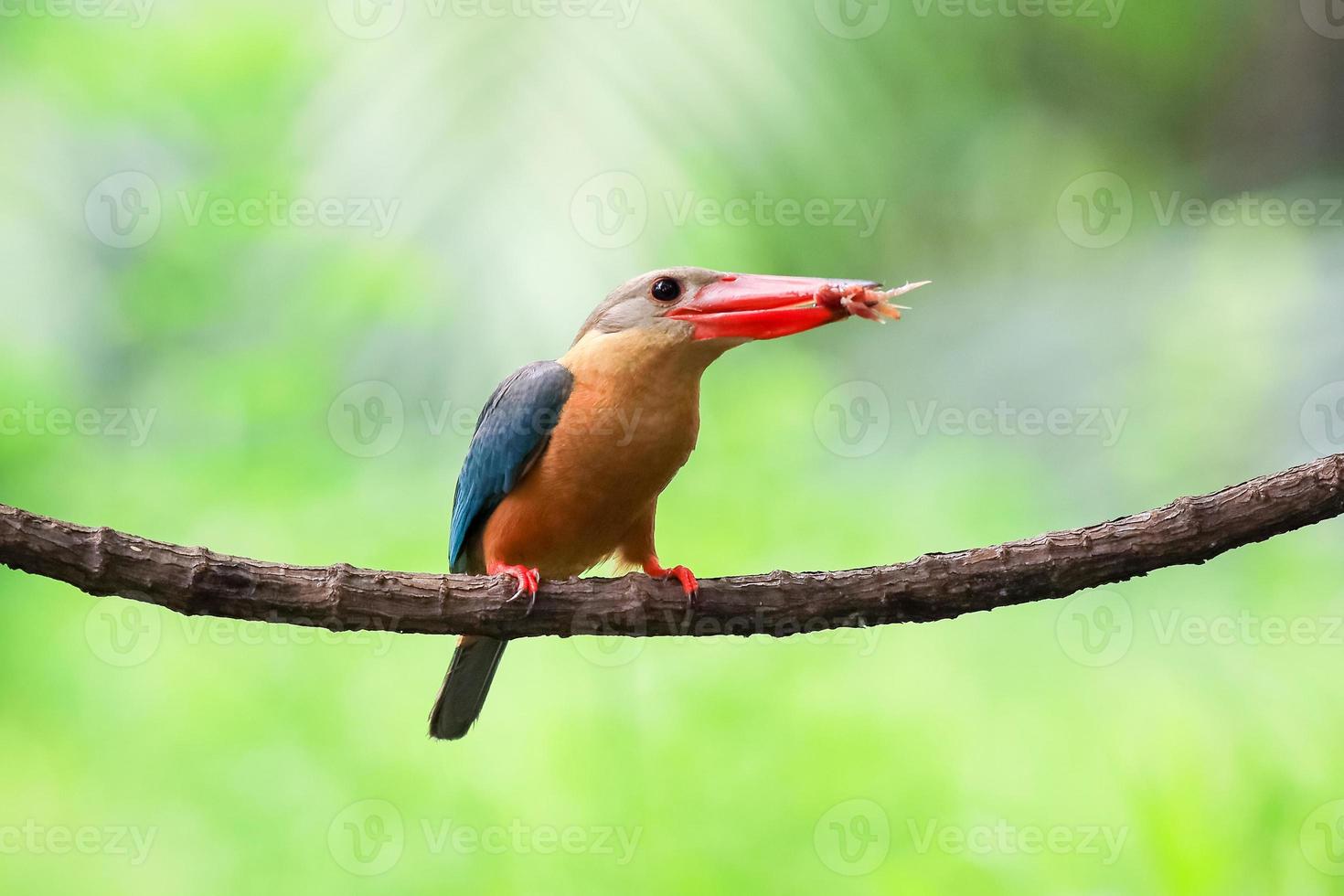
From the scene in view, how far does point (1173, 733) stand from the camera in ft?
12.8

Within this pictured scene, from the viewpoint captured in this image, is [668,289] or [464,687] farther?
[464,687]

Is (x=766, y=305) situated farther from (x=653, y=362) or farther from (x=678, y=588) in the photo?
(x=678, y=588)

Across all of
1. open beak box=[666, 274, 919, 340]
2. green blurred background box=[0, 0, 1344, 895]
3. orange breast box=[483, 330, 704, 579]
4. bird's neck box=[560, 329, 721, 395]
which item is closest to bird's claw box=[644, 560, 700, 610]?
orange breast box=[483, 330, 704, 579]

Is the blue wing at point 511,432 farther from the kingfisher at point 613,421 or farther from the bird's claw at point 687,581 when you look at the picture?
the bird's claw at point 687,581

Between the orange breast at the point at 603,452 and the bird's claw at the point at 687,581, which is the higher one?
the orange breast at the point at 603,452

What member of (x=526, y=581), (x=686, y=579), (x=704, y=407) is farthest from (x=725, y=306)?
(x=704, y=407)

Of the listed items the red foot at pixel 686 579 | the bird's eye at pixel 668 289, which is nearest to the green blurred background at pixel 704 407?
the bird's eye at pixel 668 289

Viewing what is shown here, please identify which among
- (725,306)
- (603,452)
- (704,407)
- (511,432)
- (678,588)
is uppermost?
(704,407)

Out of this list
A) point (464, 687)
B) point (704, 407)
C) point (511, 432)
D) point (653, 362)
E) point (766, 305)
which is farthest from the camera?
point (704, 407)

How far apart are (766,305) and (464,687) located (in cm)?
136

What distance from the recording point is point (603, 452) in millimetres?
2613

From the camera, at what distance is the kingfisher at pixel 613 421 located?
251 centimetres

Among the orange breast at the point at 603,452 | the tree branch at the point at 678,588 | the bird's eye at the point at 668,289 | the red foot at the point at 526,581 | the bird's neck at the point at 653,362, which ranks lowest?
the tree branch at the point at 678,588

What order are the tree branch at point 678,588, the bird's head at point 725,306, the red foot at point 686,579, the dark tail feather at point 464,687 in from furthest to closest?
the dark tail feather at point 464,687 → the red foot at point 686,579 → the bird's head at point 725,306 → the tree branch at point 678,588
